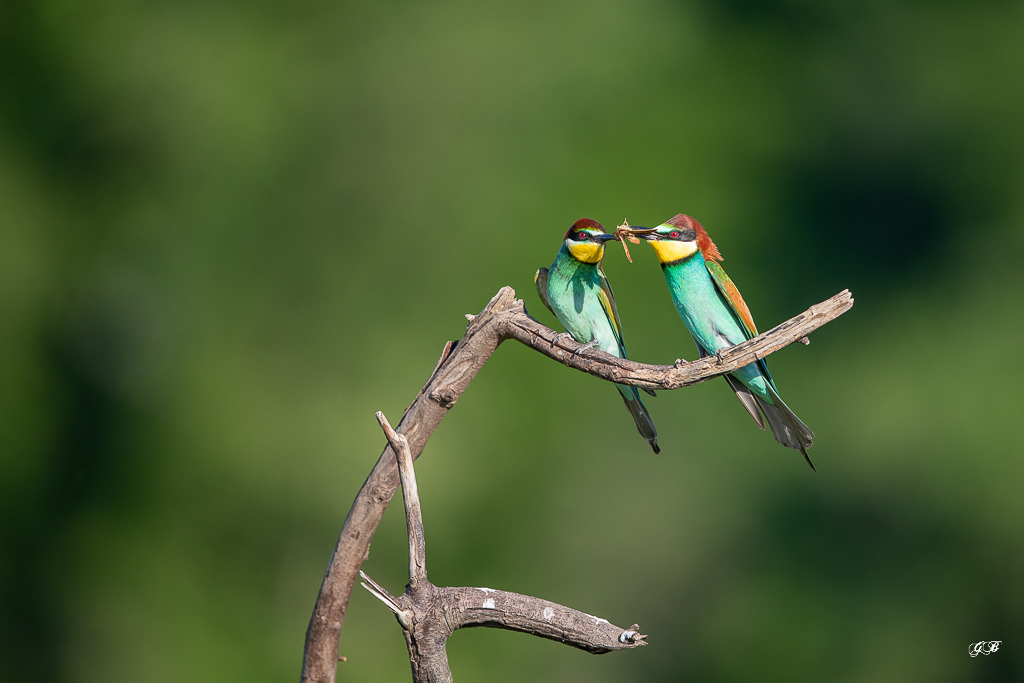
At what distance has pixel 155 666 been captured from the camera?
13.1 ft

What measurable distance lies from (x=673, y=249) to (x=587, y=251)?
0.22 meters

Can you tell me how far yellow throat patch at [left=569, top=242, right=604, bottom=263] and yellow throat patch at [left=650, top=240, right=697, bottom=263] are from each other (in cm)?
15

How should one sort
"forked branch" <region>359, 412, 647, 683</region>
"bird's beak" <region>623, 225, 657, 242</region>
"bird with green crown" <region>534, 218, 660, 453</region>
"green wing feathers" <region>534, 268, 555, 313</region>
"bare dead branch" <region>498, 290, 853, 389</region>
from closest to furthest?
"bare dead branch" <region>498, 290, 853, 389</region> < "forked branch" <region>359, 412, 647, 683</region> < "bird's beak" <region>623, 225, 657, 242</region> < "bird with green crown" <region>534, 218, 660, 453</region> < "green wing feathers" <region>534, 268, 555, 313</region>

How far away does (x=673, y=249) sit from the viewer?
2.13 m

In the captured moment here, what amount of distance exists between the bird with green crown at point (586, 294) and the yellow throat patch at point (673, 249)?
0.48ft

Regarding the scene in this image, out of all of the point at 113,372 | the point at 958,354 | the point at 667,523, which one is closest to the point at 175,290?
the point at 113,372

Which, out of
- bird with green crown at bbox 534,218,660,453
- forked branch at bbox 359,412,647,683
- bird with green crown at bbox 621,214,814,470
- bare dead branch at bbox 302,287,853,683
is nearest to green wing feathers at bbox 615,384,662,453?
bird with green crown at bbox 534,218,660,453

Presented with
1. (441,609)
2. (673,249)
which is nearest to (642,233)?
(673,249)

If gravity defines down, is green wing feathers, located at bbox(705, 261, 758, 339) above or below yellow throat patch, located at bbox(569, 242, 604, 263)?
below

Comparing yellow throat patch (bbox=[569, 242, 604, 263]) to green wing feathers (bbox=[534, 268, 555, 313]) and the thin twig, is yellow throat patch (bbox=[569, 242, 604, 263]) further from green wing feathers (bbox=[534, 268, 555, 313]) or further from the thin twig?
the thin twig

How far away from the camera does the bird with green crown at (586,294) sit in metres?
2.09

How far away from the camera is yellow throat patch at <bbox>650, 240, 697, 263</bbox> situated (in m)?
2.12

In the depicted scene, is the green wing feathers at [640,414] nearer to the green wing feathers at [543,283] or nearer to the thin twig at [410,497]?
the green wing feathers at [543,283]

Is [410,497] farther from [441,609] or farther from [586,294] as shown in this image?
[586,294]
